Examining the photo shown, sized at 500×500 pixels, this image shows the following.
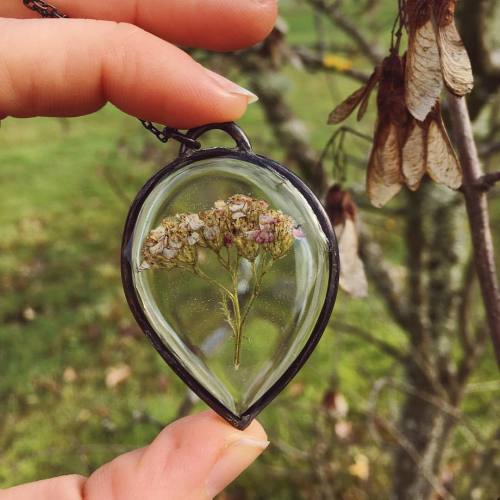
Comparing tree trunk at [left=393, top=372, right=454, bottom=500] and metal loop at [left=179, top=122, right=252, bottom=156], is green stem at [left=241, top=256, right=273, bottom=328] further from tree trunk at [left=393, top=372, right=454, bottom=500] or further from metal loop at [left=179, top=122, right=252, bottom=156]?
tree trunk at [left=393, top=372, right=454, bottom=500]

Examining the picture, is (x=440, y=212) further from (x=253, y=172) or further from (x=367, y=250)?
(x=253, y=172)

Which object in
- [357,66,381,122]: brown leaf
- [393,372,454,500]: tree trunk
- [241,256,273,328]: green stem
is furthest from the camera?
[393,372,454,500]: tree trunk

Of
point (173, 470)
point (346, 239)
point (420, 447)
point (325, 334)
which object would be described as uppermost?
point (346, 239)

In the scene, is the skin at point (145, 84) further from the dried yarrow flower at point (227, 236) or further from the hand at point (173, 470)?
the dried yarrow flower at point (227, 236)

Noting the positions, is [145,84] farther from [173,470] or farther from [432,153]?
[173,470]

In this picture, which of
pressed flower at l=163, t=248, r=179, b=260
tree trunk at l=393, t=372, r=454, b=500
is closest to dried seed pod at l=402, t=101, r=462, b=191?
pressed flower at l=163, t=248, r=179, b=260

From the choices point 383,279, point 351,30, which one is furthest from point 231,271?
point 351,30

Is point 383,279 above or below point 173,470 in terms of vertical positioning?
below

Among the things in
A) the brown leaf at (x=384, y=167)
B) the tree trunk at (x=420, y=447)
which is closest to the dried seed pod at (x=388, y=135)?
the brown leaf at (x=384, y=167)
